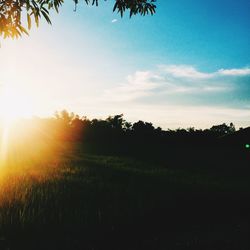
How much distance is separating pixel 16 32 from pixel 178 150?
3448 centimetres

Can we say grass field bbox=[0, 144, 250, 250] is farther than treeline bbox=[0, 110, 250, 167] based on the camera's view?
No

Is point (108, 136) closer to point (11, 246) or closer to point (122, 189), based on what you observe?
point (122, 189)

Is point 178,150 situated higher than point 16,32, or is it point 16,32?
point 16,32

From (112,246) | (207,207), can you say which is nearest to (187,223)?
(207,207)

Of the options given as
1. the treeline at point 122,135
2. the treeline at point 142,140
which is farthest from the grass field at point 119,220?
the treeline at point 122,135

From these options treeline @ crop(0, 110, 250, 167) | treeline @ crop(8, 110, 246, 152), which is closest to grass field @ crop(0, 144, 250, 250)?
treeline @ crop(0, 110, 250, 167)

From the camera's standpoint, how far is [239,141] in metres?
28.5

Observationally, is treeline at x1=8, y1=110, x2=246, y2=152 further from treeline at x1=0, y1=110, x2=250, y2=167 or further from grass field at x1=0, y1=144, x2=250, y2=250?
grass field at x1=0, y1=144, x2=250, y2=250

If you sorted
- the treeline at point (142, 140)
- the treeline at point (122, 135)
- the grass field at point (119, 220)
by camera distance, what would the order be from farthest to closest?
the treeline at point (122, 135)
the treeline at point (142, 140)
the grass field at point (119, 220)

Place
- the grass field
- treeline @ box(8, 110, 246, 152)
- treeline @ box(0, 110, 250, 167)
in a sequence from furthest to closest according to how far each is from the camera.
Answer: treeline @ box(8, 110, 246, 152) → treeline @ box(0, 110, 250, 167) → the grass field

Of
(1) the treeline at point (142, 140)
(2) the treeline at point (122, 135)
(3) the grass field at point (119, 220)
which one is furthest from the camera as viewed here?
(2) the treeline at point (122, 135)

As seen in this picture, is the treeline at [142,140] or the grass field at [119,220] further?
the treeline at [142,140]

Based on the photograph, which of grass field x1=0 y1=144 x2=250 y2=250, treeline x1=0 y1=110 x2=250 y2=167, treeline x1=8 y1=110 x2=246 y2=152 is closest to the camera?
grass field x1=0 y1=144 x2=250 y2=250

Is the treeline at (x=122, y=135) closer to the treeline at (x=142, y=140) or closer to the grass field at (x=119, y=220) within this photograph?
the treeline at (x=142, y=140)
